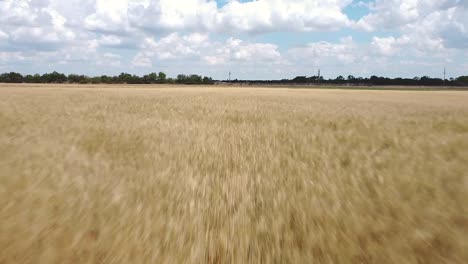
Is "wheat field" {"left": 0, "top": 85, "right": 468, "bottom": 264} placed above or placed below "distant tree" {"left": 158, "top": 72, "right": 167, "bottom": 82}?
below

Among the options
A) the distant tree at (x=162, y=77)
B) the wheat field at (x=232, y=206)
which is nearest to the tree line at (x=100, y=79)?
the distant tree at (x=162, y=77)

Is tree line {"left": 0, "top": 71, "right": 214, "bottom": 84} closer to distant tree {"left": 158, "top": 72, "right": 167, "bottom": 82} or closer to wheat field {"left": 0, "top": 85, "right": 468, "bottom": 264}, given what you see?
distant tree {"left": 158, "top": 72, "right": 167, "bottom": 82}

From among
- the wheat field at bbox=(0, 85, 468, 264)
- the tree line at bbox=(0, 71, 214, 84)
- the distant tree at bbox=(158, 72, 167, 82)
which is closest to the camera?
the wheat field at bbox=(0, 85, 468, 264)

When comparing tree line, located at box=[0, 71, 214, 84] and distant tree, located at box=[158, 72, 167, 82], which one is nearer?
tree line, located at box=[0, 71, 214, 84]

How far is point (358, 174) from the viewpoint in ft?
9.23

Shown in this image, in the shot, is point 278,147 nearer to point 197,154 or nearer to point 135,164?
point 197,154

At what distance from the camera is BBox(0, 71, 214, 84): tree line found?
95562 mm

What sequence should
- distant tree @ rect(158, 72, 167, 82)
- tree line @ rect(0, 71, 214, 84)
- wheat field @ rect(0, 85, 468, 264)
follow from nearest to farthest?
1. wheat field @ rect(0, 85, 468, 264)
2. tree line @ rect(0, 71, 214, 84)
3. distant tree @ rect(158, 72, 167, 82)

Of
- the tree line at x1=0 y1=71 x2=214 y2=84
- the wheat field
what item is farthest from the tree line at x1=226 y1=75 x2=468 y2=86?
the wheat field

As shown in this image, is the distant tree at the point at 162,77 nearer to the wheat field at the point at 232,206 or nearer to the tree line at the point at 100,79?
the tree line at the point at 100,79

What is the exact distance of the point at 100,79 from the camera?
4048 inches

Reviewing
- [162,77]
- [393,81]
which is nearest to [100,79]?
[162,77]

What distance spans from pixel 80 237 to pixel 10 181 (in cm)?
91

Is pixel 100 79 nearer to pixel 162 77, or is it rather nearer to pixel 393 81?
pixel 162 77
